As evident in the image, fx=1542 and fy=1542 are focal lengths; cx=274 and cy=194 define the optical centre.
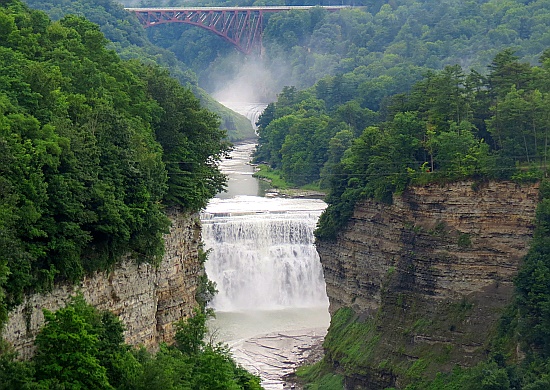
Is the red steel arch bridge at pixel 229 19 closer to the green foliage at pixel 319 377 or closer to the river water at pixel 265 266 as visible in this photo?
the river water at pixel 265 266

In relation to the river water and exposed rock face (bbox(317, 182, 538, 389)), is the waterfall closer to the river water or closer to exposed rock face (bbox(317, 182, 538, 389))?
the river water

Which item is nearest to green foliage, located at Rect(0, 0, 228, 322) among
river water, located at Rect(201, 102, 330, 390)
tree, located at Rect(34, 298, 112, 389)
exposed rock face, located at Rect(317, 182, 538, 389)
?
tree, located at Rect(34, 298, 112, 389)

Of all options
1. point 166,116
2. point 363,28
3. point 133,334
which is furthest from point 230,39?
point 133,334

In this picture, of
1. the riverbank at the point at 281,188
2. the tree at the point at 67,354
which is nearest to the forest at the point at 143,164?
the tree at the point at 67,354

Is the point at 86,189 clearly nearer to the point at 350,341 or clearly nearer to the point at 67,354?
the point at 67,354

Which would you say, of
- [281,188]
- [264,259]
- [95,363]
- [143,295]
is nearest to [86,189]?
[143,295]

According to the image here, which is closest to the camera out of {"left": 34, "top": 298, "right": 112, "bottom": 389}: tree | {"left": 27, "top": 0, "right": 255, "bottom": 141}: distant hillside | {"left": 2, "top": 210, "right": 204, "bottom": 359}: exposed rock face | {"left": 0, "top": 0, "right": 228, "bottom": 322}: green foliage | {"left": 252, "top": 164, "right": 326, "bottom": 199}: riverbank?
{"left": 34, "top": 298, "right": 112, "bottom": 389}: tree
